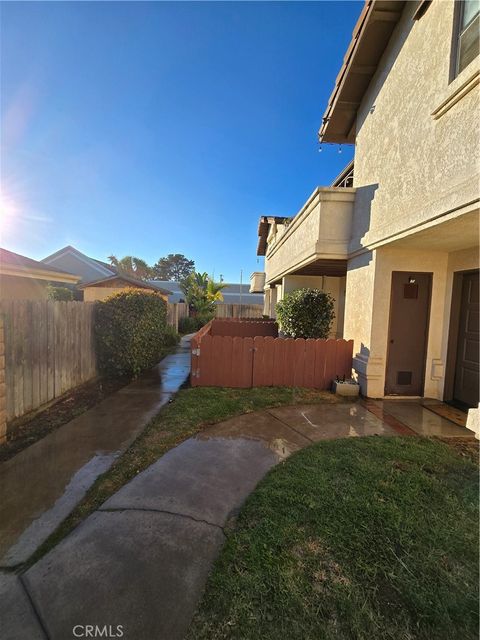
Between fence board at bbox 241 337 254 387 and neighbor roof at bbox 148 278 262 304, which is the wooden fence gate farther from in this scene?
neighbor roof at bbox 148 278 262 304

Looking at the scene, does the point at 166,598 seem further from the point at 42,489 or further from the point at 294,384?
the point at 294,384

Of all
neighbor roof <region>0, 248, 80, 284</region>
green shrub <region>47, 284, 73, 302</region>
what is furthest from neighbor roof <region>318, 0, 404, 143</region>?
green shrub <region>47, 284, 73, 302</region>

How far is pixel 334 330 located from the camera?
10672 mm

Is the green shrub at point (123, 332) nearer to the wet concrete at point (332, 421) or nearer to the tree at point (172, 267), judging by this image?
the wet concrete at point (332, 421)

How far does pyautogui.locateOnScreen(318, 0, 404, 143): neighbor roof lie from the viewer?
518cm

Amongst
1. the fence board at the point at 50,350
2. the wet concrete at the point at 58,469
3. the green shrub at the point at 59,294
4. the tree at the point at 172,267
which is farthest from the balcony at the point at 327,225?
the tree at the point at 172,267

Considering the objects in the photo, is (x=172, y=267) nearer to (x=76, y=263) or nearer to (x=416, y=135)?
(x=76, y=263)

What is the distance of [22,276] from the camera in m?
9.91

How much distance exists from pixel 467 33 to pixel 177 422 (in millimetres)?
6480

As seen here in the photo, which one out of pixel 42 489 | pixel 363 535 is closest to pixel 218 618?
pixel 363 535

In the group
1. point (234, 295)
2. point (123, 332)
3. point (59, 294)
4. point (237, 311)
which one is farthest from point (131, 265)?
point (123, 332)

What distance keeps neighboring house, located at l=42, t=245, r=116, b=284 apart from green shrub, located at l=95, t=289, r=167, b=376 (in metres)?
20.2

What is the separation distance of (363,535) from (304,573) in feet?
2.12

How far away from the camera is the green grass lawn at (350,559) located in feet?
5.85
